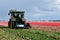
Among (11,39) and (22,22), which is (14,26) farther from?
(11,39)

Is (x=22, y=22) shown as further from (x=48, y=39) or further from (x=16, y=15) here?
(x=48, y=39)

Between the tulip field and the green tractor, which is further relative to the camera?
the green tractor

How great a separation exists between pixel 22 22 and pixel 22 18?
0.51m

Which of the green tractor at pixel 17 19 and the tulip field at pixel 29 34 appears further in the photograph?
the green tractor at pixel 17 19

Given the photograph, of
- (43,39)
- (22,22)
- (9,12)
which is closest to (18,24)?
(22,22)

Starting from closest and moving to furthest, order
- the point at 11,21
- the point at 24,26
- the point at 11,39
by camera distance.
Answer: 1. the point at 11,39
2. the point at 24,26
3. the point at 11,21

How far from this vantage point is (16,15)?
30.8m

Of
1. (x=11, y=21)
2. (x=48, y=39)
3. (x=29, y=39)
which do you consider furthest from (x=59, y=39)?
(x=11, y=21)

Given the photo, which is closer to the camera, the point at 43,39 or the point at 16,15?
the point at 43,39

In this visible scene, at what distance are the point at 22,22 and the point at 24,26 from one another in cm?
141

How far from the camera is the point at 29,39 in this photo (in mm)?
15578

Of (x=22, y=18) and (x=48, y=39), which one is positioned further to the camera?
(x=22, y=18)

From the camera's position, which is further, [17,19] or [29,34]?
[17,19]

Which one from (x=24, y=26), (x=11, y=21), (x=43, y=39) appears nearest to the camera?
(x=43, y=39)
